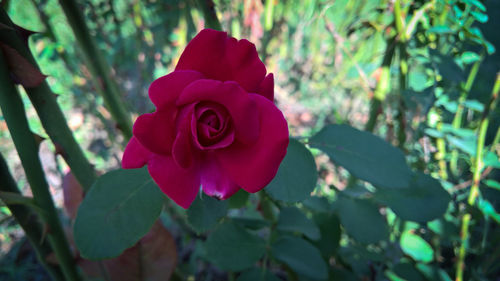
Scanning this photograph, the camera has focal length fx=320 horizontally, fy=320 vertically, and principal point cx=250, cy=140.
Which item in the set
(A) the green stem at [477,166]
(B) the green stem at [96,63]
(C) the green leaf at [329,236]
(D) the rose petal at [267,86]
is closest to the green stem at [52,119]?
(B) the green stem at [96,63]

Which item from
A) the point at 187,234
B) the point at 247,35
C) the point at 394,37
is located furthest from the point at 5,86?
the point at 247,35

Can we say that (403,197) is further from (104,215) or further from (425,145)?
(104,215)

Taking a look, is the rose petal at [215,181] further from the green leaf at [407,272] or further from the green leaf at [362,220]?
the green leaf at [407,272]

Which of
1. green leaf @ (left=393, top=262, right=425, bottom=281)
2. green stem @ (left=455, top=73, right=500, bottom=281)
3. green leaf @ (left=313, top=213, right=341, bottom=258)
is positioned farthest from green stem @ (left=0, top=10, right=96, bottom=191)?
green stem @ (left=455, top=73, right=500, bottom=281)

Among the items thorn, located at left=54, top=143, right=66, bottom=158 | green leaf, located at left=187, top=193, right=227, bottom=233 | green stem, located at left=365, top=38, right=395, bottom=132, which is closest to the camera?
green leaf, located at left=187, top=193, right=227, bottom=233

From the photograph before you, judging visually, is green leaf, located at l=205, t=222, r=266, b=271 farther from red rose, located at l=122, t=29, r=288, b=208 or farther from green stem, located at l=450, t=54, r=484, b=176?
green stem, located at l=450, t=54, r=484, b=176
